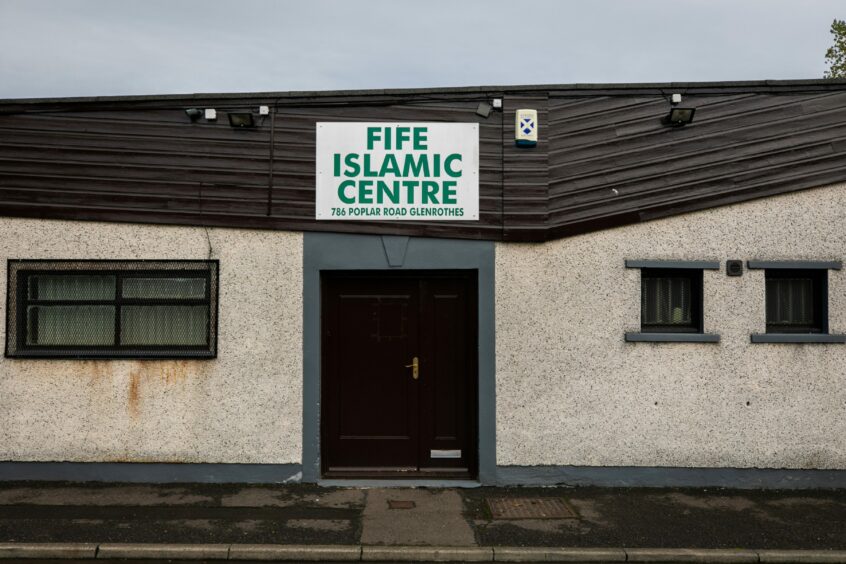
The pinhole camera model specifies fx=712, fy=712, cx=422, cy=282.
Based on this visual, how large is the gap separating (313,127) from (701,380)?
4956 millimetres

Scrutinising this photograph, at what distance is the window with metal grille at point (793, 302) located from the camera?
7725 mm

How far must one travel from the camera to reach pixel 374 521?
641cm

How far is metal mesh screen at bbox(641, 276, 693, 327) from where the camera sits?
7750mm

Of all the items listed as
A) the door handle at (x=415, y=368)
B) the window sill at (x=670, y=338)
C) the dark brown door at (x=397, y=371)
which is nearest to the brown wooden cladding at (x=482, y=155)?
the dark brown door at (x=397, y=371)

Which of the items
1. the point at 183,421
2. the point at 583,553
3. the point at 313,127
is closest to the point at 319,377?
the point at 183,421

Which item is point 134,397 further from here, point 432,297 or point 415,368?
point 432,297

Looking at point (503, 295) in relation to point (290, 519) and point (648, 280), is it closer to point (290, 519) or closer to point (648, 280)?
point (648, 280)

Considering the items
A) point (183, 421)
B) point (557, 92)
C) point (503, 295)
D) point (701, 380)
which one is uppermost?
point (557, 92)

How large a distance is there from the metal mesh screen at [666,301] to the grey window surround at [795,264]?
689 millimetres

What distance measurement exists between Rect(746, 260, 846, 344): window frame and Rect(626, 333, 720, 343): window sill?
455 millimetres

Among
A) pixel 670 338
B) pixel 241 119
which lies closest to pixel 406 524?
pixel 670 338

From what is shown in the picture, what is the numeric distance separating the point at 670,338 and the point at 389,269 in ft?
10.1

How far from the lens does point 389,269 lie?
7688 millimetres

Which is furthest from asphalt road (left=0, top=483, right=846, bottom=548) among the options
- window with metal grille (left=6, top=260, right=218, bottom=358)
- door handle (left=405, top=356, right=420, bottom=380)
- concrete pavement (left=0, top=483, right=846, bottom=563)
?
window with metal grille (left=6, top=260, right=218, bottom=358)
